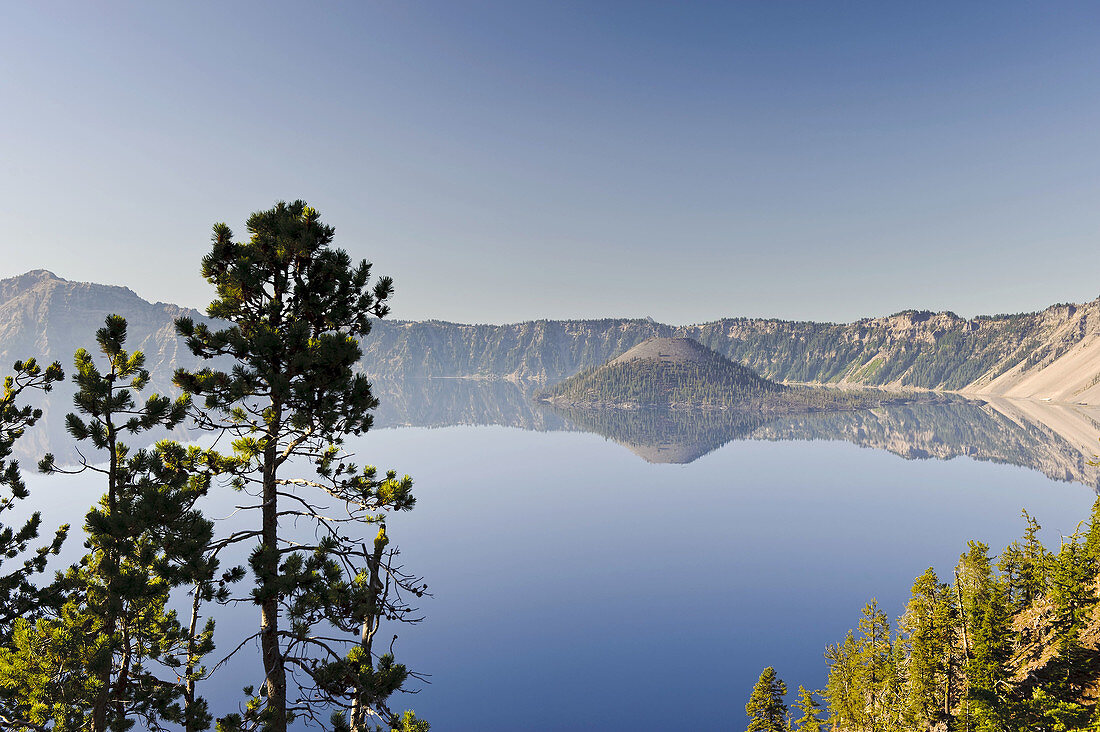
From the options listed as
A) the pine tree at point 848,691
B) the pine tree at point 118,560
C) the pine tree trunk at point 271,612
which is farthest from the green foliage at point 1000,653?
the pine tree at point 118,560

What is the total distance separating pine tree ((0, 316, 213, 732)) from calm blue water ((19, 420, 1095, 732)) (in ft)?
241

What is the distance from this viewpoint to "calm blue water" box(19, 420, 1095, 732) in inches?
3226

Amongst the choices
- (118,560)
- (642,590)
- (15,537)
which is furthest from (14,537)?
(642,590)

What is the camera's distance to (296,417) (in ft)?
42.5

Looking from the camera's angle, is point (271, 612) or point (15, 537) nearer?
point (271, 612)

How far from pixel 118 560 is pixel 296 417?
5909 mm

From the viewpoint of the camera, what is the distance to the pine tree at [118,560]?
11.9m

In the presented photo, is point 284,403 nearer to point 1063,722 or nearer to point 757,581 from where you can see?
point 1063,722

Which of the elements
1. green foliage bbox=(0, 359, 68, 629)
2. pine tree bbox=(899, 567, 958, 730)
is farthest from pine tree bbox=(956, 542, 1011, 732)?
green foliage bbox=(0, 359, 68, 629)

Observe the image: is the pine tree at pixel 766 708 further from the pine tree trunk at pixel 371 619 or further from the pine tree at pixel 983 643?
the pine tree trunk at pixel 371 619

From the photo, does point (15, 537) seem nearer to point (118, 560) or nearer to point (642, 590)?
point (118, 560)

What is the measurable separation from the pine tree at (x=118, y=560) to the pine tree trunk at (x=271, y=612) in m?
1.35

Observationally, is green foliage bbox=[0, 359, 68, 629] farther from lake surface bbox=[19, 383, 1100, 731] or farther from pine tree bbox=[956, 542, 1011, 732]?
lake surface bbox=[19, 383, 1100, 731]

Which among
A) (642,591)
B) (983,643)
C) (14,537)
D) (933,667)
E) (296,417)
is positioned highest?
(296,417)
